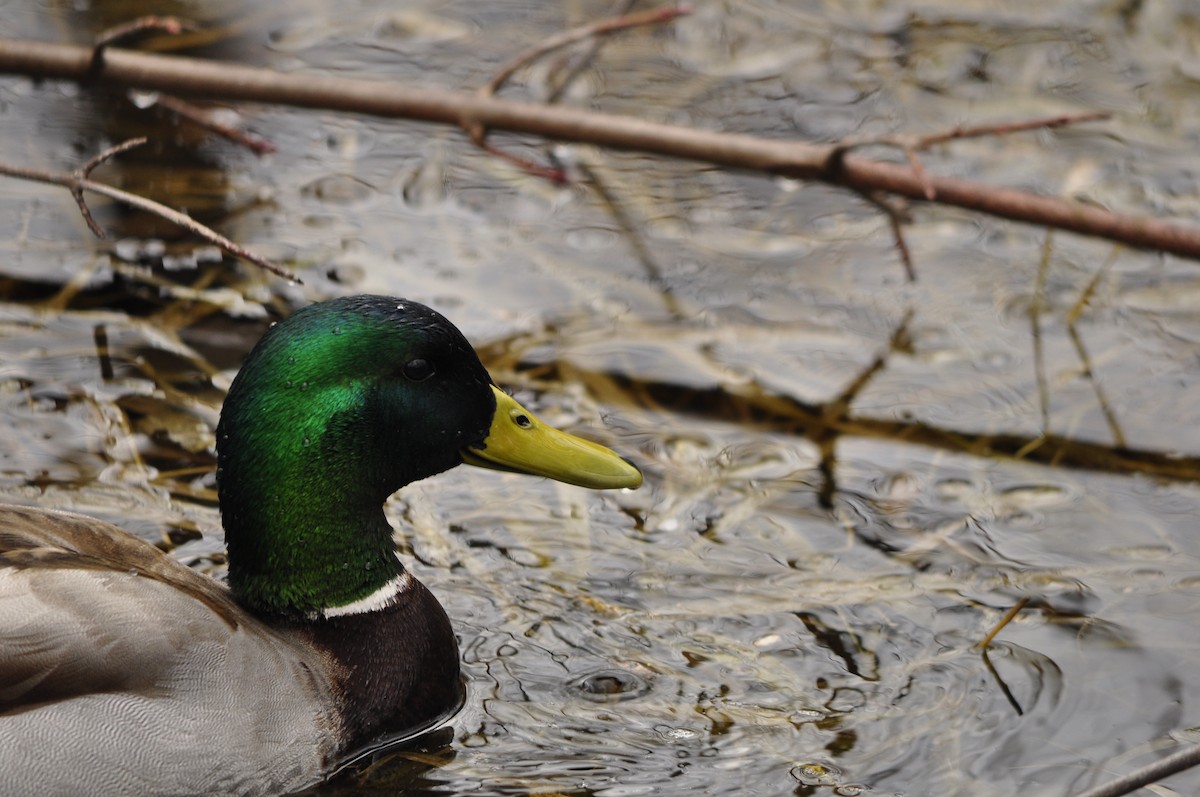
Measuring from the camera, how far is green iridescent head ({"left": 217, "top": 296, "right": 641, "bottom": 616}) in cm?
470

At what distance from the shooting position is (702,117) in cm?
853

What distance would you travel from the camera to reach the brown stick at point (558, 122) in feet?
21.9

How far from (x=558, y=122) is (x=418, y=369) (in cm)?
249

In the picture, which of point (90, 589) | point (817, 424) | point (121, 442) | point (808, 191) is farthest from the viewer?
point (808, 191)

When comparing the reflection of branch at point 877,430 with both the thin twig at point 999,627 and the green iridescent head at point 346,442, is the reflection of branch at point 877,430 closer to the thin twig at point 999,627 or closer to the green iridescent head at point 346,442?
the thin twig at point 999,627

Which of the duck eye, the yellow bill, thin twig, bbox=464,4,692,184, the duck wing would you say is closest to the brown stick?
thin twig, bbox=464,4,692,184

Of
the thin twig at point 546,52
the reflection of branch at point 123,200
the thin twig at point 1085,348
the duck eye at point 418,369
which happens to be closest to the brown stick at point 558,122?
the thin twig at point 546,52

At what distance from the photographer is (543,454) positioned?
4.96 metres

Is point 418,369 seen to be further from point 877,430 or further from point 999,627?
point 877,430

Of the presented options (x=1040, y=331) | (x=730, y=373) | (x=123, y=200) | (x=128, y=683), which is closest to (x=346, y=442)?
(x=128, y=683)

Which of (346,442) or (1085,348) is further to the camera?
(1085,348)

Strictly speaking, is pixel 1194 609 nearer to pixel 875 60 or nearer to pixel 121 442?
pixel 121 442

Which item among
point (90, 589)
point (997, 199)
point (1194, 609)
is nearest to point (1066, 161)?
point (997, 199)

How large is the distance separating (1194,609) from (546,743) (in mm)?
2070
